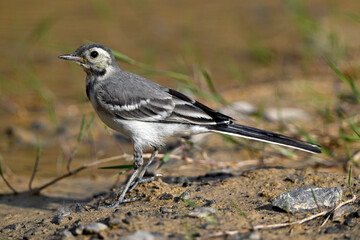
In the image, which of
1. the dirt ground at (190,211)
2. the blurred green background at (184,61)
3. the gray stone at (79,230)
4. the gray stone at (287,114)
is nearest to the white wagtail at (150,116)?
the dirt ground at (190,211)

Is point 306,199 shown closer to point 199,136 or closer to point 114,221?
point 114,221

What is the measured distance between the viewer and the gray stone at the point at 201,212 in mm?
4137

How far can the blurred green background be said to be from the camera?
23.6ft

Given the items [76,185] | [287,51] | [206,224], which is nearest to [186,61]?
[287,51]

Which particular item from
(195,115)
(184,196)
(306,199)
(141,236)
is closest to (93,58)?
(195,115)

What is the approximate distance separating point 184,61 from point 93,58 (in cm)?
589

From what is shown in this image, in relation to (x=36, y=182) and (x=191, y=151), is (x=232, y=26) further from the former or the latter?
(x=36, y=182)

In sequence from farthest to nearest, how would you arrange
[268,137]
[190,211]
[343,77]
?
[343,77] < [268,137] < [190,211]

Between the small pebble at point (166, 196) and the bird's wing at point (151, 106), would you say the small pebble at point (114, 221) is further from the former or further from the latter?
the bird's wing at point (151, 106)

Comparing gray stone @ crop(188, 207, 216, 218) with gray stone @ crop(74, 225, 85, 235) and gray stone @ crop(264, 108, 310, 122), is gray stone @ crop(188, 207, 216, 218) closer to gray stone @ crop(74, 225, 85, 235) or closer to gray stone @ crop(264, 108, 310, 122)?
gray stone @ crop(74, 225, 85, 235)

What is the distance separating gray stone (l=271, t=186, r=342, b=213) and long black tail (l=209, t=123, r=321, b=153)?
0.60 m

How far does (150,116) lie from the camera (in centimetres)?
523

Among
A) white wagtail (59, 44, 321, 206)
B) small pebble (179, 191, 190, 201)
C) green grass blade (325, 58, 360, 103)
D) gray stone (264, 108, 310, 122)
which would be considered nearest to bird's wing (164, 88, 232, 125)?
white wagtail (59, 44, 321, 206)

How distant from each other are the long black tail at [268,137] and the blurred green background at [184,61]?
25.4 inches
